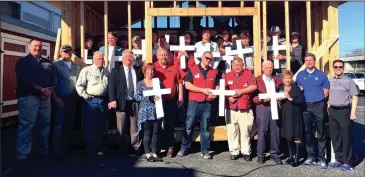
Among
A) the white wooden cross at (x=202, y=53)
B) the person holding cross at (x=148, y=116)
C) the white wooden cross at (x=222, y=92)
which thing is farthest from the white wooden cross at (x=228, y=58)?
the person holding cross at (x=148, y=116)

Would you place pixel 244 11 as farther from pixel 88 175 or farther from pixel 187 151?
pixel 88 175

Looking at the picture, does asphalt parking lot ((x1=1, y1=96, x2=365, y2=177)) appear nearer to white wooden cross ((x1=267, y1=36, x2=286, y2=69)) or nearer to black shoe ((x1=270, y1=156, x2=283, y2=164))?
black shoe ((x1=270, y1=156, x2=283, y2=164))

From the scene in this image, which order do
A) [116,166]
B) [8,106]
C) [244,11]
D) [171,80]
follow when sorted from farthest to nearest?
[8,106], [244,11], [171,80], [116,166]

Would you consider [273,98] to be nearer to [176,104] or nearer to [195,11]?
[176,104]

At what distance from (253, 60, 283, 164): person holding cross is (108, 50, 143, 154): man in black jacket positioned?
1910 mm

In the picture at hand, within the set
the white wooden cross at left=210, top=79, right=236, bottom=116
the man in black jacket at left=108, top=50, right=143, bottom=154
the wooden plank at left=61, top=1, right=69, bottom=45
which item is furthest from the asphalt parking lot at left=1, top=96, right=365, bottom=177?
the wooden plank at left=61, top=1, right=69, bottom=45

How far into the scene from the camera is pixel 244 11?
5.98 m

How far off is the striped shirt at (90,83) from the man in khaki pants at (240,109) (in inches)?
78.6

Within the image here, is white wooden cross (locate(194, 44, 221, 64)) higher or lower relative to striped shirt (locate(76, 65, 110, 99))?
higher

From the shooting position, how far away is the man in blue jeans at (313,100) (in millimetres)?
4949

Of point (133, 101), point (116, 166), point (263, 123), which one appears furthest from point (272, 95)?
point (116, 166)

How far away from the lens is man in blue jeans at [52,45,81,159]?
520 cm

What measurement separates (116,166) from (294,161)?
8.62ft

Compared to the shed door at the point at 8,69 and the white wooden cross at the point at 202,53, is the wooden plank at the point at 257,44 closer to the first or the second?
the white wooden cross at the point at 202,53
